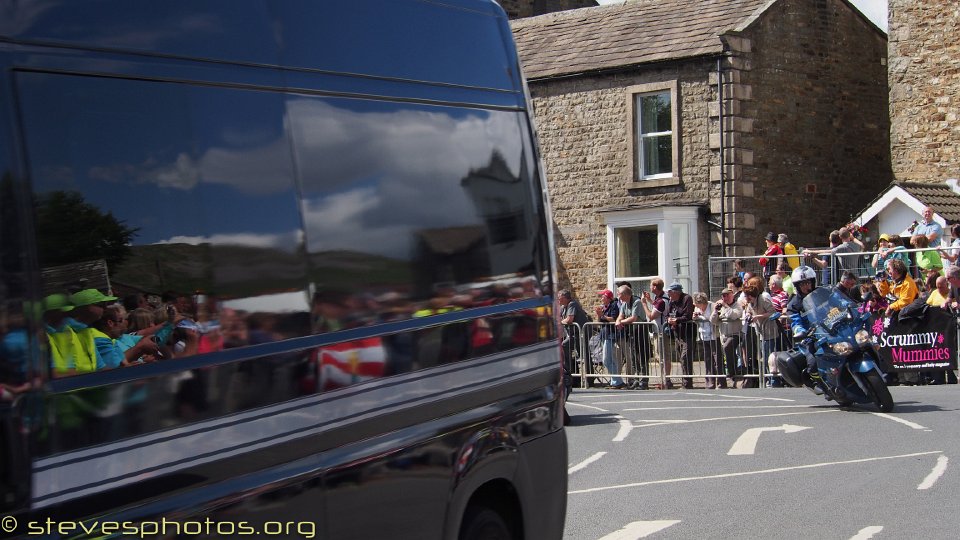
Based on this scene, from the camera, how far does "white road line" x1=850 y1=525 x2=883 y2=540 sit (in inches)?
333

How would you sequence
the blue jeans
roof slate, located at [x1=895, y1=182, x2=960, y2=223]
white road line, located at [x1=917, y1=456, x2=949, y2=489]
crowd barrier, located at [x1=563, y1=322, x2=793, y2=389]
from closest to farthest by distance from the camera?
white road line, located at [x1=917, y1=456, x2=949, y2=489] → crowd barrier, located at [x1=563, y1=322, x2=793, y2=389] → the blue jeans → roof slate, located at [x1=895, y1=182, x2=960, y2=223]

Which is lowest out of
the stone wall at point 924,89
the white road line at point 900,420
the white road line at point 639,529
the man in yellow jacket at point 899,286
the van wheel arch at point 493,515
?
the white road line at point 900,420

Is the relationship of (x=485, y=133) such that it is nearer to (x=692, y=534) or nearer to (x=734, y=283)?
(x=692, y=534)

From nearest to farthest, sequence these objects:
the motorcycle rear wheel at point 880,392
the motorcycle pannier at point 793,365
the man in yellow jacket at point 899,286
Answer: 1. the motorcycle rear wheel at point 880,392
2. the motorcycle pannier at point 793,365
3. the man in yellow jacket at point 899,286

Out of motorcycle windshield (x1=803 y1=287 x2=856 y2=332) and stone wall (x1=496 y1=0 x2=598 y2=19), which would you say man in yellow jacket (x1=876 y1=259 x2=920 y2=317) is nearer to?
motorcycle windshield (x1=803 y1=287 x2=856 y2=332)

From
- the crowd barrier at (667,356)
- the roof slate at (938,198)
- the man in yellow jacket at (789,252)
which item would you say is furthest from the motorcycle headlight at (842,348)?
the roof slate at (938,198)

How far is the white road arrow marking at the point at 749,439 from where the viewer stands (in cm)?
1309

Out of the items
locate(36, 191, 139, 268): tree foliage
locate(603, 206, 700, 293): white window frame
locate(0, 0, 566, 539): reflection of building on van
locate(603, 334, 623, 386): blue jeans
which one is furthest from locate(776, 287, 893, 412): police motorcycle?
locate(36, 191, 139, 268): tree foliage

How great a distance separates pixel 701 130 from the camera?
100 ft

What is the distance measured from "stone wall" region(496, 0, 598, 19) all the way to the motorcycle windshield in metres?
26.1

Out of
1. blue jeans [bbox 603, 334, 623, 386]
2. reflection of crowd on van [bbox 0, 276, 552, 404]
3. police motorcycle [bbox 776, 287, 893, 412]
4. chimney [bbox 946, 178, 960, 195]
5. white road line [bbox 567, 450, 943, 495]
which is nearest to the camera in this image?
reflection of crowd on van [bbox 0, 276, 552, 404]

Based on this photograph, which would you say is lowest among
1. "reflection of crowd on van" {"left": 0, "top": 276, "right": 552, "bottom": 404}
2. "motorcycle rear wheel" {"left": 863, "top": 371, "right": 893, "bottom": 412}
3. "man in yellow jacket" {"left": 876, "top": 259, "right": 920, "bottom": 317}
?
"motorcycle rear wheel" {"left": 863, "top": 371, "right": 893, "bottom": 412}

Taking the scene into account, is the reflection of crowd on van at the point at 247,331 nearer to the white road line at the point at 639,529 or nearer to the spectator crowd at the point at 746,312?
the white road line at the point at 639,529

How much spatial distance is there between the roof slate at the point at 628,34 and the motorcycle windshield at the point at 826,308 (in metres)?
14.2
